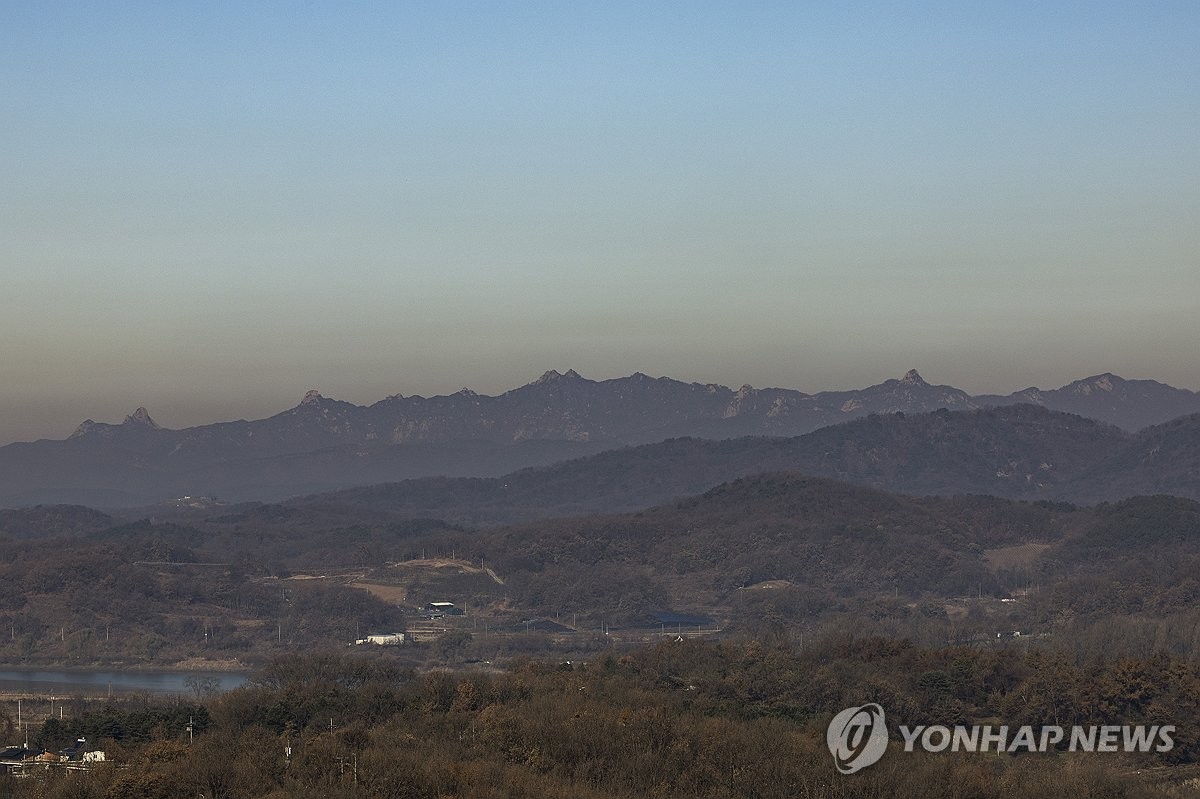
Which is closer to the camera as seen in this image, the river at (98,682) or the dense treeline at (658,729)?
the dense treeline at (658,729)

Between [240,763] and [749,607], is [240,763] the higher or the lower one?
the higher one

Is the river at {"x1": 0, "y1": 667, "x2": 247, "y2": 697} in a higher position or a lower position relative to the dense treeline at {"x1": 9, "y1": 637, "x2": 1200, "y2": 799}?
lower

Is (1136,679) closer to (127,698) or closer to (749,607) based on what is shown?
(127,698)

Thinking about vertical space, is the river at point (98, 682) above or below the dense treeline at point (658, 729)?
below

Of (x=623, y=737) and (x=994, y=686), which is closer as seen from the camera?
(x=623, y=737)

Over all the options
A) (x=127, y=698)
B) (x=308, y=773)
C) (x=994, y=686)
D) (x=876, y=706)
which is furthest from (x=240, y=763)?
(x=127, y=698)

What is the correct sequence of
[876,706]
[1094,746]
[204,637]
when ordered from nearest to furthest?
1. [1094,746]
2. [876,706]
3. [204,637]

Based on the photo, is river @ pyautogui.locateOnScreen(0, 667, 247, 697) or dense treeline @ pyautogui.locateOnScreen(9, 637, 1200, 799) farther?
river @ pyautogui.locateOnScreen(0, 667, 247, 697)

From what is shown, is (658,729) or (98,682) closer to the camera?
(658,729)
